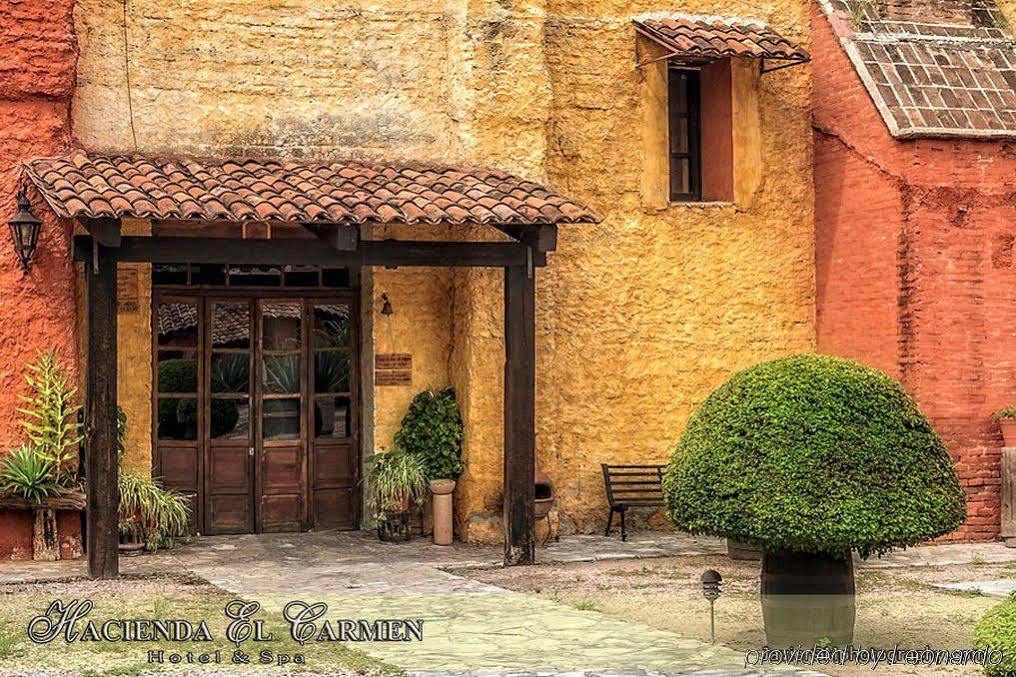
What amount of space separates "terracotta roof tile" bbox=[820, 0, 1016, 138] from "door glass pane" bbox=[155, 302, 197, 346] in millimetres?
6773

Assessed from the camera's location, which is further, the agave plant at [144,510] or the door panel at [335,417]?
the door panel at [335,417]

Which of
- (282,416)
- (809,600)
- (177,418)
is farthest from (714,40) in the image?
(809,600)

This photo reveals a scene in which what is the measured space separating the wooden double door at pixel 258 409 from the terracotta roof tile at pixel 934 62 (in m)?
5.56

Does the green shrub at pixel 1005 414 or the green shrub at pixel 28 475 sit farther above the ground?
the green shrub at pixel 1005 414

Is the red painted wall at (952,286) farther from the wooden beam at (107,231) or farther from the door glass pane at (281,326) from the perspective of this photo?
the wooden beam at (107,231)

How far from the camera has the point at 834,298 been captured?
1431cm

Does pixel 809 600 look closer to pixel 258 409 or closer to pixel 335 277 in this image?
pixel 258 409

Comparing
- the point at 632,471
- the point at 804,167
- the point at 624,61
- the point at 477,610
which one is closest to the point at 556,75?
the point at 624,61

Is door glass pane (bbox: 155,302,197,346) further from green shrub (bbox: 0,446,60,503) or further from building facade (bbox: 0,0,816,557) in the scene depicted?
green shrub (bbox: 0,446,60,503)

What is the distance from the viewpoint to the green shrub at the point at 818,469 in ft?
25.6

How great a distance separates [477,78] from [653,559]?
462cm

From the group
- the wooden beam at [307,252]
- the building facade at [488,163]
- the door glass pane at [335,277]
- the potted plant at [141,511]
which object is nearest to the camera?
the wooden beam at [307,252]

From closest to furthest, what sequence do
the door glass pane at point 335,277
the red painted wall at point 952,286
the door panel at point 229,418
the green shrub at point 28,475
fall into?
1. the green shrub at point 28,475
2. the red painted wall at point 952,286
3. the door panel at point 229,418
4. the door glass pane at point 335,277

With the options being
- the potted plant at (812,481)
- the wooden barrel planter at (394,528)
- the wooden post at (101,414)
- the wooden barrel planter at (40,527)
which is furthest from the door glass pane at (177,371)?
the potted plant at (812,481)
